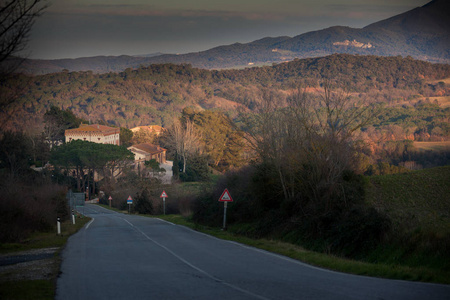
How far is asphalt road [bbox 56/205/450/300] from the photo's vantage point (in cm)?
848

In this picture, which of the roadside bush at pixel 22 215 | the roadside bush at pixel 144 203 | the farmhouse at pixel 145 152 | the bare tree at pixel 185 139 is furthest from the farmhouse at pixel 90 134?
the roadside bush at pixel 22 215

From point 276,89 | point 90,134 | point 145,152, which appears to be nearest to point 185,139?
point 145,152

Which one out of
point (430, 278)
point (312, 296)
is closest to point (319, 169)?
point (430, 278)

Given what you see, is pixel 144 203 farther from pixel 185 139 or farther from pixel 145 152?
pixel 145 152

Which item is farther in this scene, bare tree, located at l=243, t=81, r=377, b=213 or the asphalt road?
bare tree, located at l=243, t=81, r=377, b=213

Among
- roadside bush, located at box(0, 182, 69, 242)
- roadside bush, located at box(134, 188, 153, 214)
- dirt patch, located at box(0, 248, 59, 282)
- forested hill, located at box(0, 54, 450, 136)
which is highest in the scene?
forested hill, located at box(0, 54, 450, 136)

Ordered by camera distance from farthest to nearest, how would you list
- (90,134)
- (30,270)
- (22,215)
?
(90,134), (22,215), (30,270)

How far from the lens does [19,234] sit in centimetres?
2494

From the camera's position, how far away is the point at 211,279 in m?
10.3

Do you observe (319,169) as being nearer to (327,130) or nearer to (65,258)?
(327,130)

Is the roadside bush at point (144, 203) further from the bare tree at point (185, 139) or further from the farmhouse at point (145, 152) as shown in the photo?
the farmhouse at point (145, 152)

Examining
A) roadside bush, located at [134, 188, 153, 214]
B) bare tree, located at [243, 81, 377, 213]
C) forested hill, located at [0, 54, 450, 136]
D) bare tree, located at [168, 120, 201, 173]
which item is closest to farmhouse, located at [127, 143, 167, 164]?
bare tree, located at [168, 120, 201, 173]

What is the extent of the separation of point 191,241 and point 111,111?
17319 cm

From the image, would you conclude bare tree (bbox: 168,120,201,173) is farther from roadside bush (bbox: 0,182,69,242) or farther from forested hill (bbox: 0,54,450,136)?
roadside bush (bbox: 0,182,69,242)
